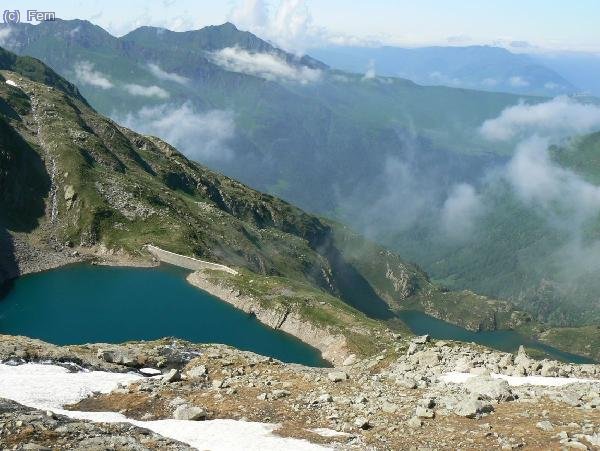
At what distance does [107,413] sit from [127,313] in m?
105

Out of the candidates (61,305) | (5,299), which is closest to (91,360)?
(61,305)

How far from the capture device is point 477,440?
107ft

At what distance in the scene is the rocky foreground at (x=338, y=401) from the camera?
3216 cm

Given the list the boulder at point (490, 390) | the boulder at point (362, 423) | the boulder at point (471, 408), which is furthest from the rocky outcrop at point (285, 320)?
the boulder at point (362, 423)

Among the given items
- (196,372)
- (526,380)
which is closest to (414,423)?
(526,380)

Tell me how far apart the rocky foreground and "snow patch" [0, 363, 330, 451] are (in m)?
0.96

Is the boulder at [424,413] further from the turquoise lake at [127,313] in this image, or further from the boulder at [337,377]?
the turquoise lake at [127,313]

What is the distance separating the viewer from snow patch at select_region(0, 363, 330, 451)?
33.3 meters

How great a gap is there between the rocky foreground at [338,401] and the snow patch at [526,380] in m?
0.16

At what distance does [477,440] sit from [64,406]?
1062 inches

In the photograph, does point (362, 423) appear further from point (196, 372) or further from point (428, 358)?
point (428, 358)

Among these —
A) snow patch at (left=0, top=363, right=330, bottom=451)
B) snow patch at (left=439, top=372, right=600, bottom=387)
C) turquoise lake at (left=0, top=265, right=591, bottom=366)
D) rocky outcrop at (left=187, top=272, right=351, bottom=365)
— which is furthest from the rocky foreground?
rocky outcrop at (left=187, top=272, right=351, bottom=365)

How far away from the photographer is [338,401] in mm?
40688

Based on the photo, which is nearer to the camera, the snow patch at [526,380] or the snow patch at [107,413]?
the snow patch at [107,413]
